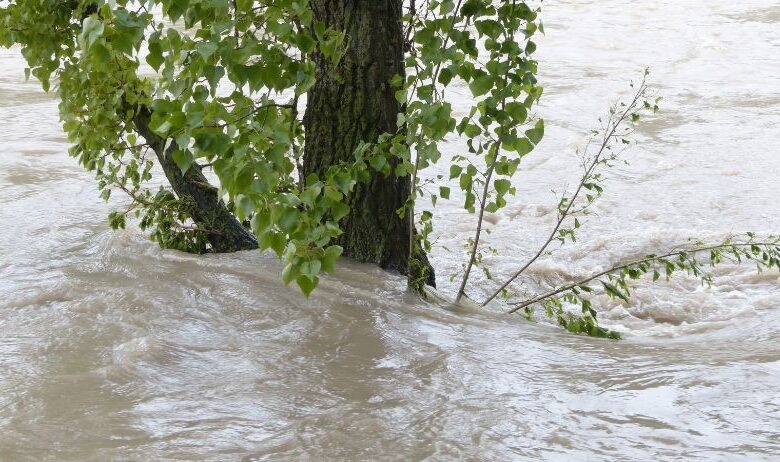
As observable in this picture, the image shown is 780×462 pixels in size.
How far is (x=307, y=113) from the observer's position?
4.83 meters

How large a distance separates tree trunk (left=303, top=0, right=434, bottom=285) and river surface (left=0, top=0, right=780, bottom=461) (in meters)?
0.19

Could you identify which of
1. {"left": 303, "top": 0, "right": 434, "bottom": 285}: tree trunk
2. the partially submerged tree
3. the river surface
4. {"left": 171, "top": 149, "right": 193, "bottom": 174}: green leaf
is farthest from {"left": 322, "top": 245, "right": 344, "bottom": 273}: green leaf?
{"left": 303, "top": 0, "right": 434, "bottom": 285}: tree trunk

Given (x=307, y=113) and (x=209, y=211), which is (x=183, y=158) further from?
(x=209, y=211)

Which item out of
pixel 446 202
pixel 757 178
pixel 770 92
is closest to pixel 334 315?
pixel 446 202

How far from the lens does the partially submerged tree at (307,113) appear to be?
2.73 meters

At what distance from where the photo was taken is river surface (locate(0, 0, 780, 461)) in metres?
3.01

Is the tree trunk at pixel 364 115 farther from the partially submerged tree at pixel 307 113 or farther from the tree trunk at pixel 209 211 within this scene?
the tree trunk at pixel 209 211

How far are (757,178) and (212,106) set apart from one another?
22.5 feet

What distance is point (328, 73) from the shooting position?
4551 millimetres

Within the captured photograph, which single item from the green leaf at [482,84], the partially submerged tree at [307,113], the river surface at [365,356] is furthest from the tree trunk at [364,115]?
the green leaf at [482,84]

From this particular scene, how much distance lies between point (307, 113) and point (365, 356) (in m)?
1.52

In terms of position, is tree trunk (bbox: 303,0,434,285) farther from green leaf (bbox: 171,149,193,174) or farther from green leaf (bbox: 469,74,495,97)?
green leaf (bbox: 171,149,193,174)

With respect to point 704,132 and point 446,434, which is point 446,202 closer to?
point 704,132

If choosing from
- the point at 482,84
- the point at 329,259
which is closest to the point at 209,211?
the point at 482,84
